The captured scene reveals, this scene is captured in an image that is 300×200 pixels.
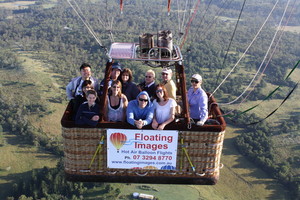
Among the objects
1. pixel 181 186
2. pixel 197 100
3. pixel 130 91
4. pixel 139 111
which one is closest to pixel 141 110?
pixel 139 111

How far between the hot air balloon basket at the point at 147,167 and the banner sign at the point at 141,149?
A: 64 mm

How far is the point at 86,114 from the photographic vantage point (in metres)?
5.34

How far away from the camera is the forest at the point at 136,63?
3794 centimetres

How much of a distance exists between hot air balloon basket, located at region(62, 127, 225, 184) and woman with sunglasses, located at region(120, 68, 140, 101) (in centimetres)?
112

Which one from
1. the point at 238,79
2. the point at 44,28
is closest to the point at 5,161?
the point at 238,79

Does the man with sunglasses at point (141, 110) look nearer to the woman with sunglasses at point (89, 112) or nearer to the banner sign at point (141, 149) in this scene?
the banner sign at point (141, 149)

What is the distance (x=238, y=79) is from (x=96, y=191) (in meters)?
44.0

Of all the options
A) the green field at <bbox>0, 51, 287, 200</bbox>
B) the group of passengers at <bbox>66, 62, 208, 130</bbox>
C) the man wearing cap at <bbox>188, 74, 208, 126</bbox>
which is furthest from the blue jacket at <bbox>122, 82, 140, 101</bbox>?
the green field at <bbox>0, 51, 287, 200</bbox>

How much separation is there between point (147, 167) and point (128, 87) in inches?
59.5

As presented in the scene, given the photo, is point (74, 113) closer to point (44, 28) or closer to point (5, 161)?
point (5, 161)

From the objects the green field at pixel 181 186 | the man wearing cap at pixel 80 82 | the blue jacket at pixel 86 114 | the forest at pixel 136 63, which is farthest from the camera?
the forest at pixel 136 63

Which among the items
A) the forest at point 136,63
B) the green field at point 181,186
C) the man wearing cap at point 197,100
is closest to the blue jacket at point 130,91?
the man wearing cap at point 197,100

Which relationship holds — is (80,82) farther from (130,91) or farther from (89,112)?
(89,112)

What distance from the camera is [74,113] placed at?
5.89 meters
